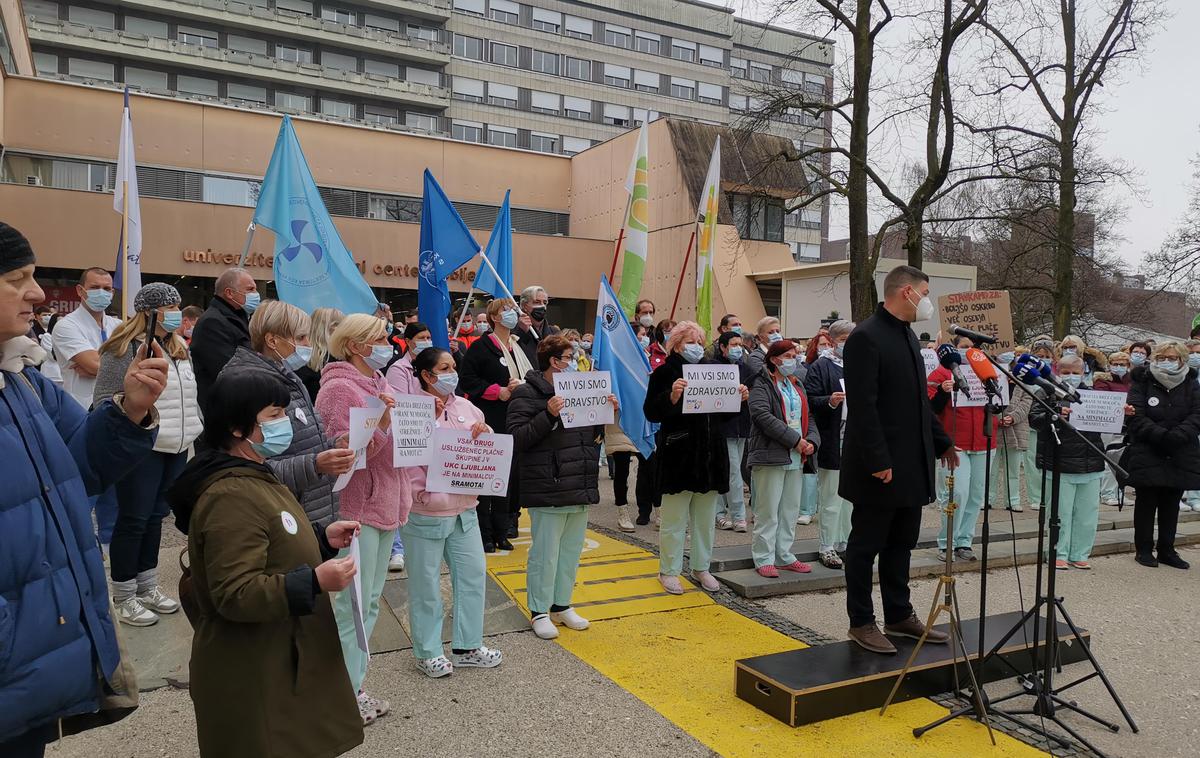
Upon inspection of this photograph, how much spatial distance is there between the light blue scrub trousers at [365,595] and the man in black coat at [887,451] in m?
2.90

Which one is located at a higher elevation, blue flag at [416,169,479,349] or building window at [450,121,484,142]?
building window at [450,121,484,142]

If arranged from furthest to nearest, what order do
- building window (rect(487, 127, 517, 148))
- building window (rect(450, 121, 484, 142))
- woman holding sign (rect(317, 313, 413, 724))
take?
1. building window (rect(487, 127, 517, 148))
2. building window (rect(450, 121, 484, 142))
3. woman holding sign (rect(317, 313, 413, 724))

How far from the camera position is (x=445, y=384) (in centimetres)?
523

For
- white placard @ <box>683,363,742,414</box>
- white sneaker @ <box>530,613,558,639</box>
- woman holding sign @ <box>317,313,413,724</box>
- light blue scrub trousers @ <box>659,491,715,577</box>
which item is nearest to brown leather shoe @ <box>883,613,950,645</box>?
light blue scrub trousers @ <box>659,491,715,577</box>

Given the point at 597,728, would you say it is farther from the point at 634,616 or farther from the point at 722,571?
the point at 722,571

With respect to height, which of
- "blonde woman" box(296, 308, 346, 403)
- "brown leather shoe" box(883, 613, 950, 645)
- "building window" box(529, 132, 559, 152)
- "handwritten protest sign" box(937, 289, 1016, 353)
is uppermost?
"building window" box(529, 132, 559, 152)

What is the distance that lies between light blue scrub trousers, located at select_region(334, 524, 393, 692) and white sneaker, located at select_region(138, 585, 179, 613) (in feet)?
6.15

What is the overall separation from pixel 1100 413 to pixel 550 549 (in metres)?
6.47

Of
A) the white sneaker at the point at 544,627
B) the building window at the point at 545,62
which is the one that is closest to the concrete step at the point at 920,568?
the white sneaker at the point at 544,627

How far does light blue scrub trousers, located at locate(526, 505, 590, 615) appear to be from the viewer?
5.79 m

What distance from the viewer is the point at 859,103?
14.5 metres

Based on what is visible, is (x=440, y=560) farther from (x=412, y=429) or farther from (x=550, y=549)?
(x=550, y=549)

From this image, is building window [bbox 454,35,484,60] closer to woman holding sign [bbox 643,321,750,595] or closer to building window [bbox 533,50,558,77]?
building window [bbox 533,50,558,77]

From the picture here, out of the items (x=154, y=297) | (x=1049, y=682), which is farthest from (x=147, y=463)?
(x=1049, y=682)
